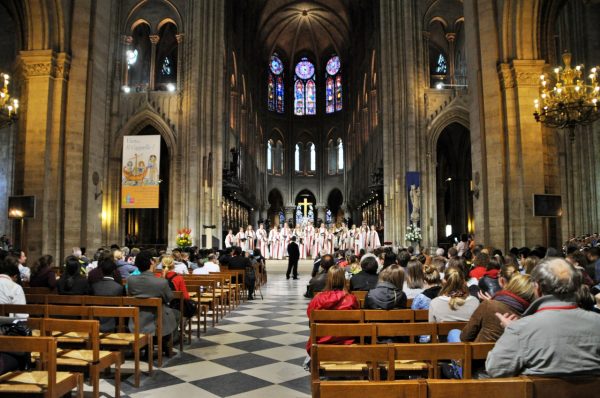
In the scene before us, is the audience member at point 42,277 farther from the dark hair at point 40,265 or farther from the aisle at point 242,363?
the aisle at point 242,363

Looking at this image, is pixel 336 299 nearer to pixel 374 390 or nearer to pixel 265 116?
pixel 374 390

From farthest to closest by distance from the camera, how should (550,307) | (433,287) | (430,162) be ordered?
1. (430,162)
2. (433,287)
3. (550,307)

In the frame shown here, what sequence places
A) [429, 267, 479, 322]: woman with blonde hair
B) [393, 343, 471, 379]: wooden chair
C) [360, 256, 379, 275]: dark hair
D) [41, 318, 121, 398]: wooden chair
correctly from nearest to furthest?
[393, 343, 471, 379]: wooden chair → [41, 318, 121, 398]: wooden chair → [429, 267, 479, 322]: woman with blonde hair → [360, 256, 379, 275]: dark hair

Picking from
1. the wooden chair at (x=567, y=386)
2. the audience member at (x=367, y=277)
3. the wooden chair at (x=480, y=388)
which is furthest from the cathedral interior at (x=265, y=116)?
the wooden chair at (x=480, y=388)

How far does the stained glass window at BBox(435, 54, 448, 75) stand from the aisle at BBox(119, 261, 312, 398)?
2692cm

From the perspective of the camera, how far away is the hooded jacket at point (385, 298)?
490cm

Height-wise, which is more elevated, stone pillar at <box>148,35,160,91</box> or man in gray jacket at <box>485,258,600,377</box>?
stone pillar at <box>148,35,160,91</box>

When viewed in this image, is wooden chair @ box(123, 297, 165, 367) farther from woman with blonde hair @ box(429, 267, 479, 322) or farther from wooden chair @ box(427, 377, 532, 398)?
wooden chair @ box(427, 377, 532, 398)

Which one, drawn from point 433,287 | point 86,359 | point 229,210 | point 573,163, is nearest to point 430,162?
point 573,163

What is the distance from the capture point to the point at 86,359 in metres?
4.16

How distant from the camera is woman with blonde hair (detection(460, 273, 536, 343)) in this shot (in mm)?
3215

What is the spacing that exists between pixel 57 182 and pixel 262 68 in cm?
3835

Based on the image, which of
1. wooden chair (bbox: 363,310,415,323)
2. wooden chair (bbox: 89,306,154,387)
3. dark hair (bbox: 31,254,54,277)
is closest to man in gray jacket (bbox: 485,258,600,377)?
wooden chair (bbox: 363,310,415,323)

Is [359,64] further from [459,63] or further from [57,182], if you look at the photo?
[57,182]
